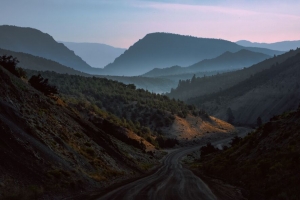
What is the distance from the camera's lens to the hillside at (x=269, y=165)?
67.4ft

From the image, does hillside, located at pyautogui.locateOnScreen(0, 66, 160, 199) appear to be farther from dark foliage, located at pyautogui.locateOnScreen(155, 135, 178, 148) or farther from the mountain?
Result: dark foliage, located at pyautogui.locateOnScreen(155, 135, 178, 148)

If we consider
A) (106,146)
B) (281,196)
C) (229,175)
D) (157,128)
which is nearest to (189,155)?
A: (157,128)

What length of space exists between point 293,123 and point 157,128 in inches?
4108

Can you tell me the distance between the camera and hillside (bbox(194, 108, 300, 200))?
20.5m

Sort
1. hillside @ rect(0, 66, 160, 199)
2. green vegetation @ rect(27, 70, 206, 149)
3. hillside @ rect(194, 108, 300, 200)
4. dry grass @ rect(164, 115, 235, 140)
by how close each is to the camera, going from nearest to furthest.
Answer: hillside @ rect(0, 66, 160, 199)
hillside @ rect(194, 108, 300, 200)
green vegetation @ rect(27, 70, 206, 149)
dry grass @ rect(164, 115, 235, 140)

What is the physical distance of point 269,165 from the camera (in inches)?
997

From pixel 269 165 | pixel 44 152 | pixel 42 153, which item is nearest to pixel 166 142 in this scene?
pixel 269 165

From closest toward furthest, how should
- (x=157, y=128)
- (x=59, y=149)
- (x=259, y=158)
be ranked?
1. (x=59, y=149)
2. (x=259, y=158)
3. (x=157, y=128)

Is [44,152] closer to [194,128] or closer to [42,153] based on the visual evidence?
[42,153]

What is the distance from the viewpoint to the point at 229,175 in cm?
3222

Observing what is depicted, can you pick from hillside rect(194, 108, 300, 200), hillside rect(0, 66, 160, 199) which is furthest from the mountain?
hillside rect(194, 108, 300, 200)

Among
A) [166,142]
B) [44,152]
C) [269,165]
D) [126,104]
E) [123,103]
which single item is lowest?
[166,142]

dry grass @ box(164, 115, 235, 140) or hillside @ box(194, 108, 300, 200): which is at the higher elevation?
hillside @ box(194, 108, 300, 200)

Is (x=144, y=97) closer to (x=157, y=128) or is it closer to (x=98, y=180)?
(x=157, y=128)
